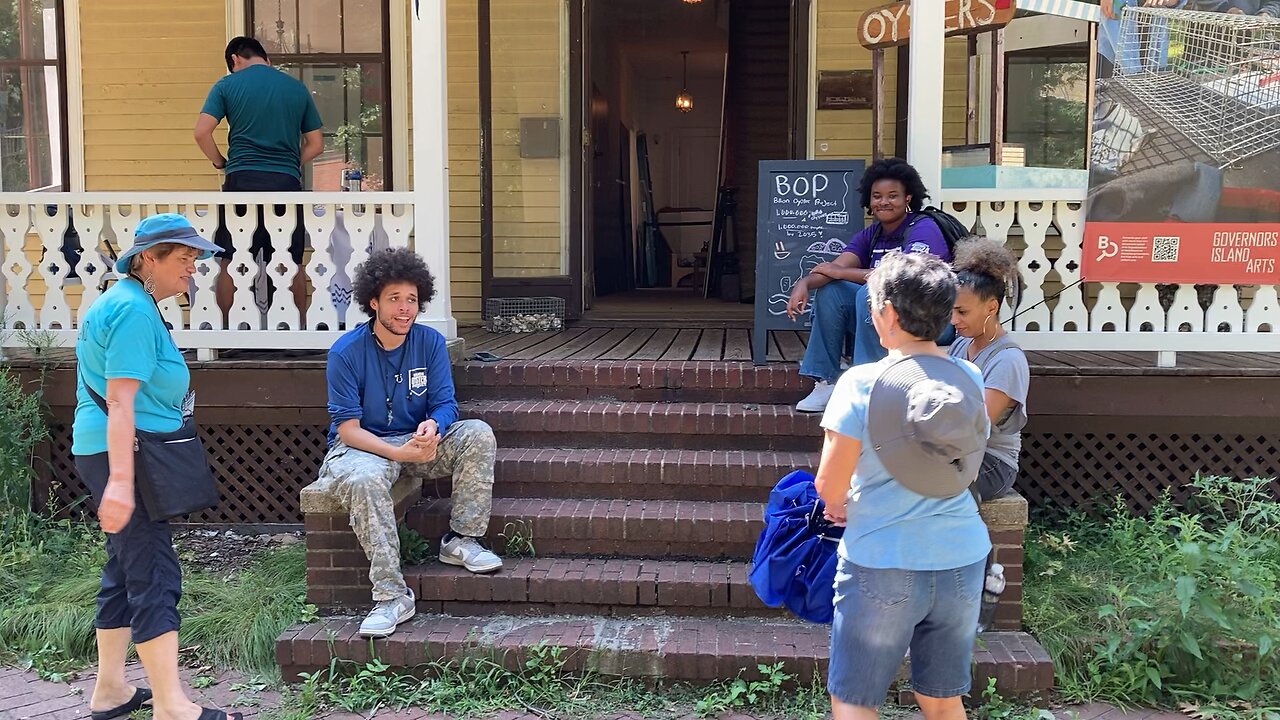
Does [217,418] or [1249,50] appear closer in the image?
[1249,50]

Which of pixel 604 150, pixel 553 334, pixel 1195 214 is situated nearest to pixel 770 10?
pixel 604 150

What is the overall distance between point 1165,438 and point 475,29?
16.6ft

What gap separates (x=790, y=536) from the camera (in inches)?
89.0

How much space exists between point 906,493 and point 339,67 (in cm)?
571

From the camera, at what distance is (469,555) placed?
330 centimetres

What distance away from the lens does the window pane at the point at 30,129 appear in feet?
21.5

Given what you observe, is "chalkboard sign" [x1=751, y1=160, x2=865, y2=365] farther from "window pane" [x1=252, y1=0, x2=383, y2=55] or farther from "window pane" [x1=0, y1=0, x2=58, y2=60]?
"window pane" [x1=0, y1=0, x2=58, y2=60]

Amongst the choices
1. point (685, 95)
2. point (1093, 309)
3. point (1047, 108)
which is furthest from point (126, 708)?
point (685, 95)

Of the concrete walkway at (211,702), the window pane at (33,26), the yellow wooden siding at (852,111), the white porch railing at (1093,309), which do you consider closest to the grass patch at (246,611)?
the concrete walkway at (211,702)

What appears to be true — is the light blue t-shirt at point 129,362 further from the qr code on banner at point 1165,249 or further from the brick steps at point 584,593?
the qr code on banner at point 1165,249

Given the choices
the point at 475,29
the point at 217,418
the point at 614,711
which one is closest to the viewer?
the point at 614,711

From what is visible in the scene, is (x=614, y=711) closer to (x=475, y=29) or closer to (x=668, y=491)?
(x=668, y=491)

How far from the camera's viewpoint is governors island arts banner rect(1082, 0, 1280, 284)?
13.5ft

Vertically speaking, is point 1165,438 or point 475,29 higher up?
point 475,29
